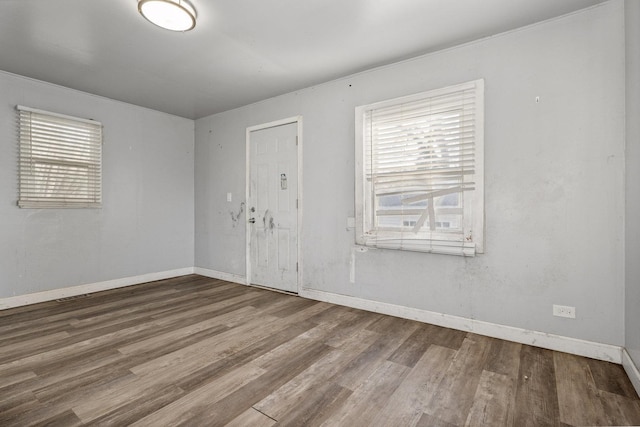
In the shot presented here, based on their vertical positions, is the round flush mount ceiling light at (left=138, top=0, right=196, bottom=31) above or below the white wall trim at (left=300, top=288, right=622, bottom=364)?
above

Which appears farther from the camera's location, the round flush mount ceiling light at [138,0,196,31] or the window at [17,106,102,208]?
the window at [17,106,102,208]

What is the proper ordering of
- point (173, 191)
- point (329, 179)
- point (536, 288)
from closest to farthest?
point (536, 288) → point (329, 179) → point (173, 191)

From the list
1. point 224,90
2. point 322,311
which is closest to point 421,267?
point 322,311

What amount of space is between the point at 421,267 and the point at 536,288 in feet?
3.18

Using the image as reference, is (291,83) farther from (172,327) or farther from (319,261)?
(172,327)

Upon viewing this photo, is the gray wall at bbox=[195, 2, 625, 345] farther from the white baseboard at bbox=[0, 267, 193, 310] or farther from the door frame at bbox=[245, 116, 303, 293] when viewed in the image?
the white baseboard at bbox=[0, 267, 193, 310]

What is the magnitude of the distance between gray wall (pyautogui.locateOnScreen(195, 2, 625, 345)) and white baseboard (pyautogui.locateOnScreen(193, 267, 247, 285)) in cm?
199

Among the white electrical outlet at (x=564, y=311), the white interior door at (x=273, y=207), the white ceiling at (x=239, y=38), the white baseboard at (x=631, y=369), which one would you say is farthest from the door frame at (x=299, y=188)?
the white baseboard at (x=631, y=369)

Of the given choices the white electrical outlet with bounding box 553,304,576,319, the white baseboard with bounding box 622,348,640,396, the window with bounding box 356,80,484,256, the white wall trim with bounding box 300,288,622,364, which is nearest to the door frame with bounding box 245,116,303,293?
the white wall trim with bounding box 300,288,622,364

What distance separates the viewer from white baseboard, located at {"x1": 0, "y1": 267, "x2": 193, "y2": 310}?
Result: 3.64m

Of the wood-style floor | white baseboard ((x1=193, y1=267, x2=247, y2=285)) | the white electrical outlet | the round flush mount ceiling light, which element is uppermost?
the round flush mount ceiling light

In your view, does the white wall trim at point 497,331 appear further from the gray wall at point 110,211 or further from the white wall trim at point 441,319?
the gray wall at point 110,211

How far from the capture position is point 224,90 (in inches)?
A: 162

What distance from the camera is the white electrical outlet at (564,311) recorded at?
2473 millimetres
